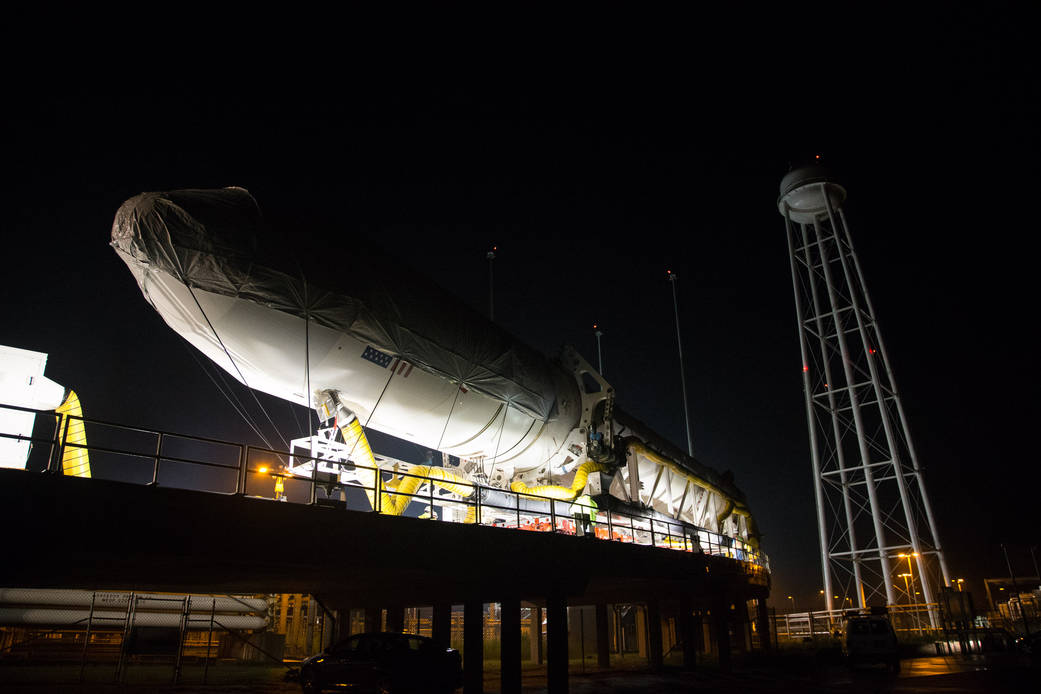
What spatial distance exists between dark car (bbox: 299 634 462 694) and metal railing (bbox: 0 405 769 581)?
2.72 meters

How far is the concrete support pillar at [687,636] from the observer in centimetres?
2230

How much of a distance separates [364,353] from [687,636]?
1437 centimetres

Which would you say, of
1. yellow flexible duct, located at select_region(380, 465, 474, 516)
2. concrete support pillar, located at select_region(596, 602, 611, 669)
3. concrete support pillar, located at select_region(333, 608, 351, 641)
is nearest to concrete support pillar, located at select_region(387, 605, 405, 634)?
concrete support pillar, located at select_region(333, 608, 351, 641)

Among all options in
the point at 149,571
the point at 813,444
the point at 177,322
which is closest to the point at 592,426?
the point at 177,322

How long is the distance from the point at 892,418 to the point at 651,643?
1056 inches

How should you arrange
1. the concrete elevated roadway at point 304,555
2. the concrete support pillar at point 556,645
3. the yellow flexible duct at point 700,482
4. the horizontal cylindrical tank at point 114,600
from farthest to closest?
the yellow flexible duct at point 700,482 → the horizontal cylindrical tank at point 114,600 → the concrete support pillar at point 556,645 → the concrete elevated roadway at point 304,555

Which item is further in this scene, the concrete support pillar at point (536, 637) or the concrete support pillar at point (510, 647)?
the concrete support pillar at point (536, 637)

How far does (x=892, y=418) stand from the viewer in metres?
42.6

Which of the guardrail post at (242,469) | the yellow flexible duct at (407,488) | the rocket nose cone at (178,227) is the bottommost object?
the guardrail post at (242,469)

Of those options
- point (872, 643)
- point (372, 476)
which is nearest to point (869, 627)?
point (872, 643)

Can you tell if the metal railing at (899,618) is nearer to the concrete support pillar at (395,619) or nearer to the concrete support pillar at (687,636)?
the concrete support pillar at (687,636)

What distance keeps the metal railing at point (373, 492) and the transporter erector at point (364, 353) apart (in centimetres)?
57

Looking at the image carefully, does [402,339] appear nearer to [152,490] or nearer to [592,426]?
[152,490]

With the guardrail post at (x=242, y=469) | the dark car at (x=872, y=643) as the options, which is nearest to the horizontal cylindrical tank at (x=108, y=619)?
the guardrail post at (x=242, y=469)
